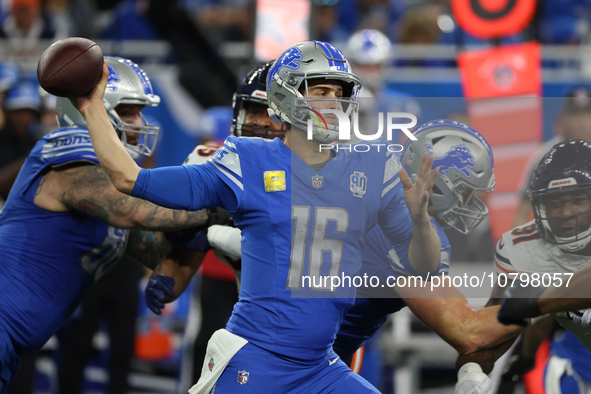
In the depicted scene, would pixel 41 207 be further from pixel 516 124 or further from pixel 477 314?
pixel 516 124

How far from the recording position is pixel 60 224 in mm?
3889

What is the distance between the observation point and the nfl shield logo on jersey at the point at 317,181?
3.19 m

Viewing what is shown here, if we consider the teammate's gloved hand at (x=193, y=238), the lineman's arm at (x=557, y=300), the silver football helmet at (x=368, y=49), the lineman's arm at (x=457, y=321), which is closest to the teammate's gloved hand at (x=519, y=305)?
the lineman's arm at (x=557, y=300)

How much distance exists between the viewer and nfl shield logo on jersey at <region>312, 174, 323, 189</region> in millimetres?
3186

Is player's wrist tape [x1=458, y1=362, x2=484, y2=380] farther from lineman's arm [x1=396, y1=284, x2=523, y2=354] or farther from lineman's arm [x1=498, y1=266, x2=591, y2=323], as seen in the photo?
lineman's arm [x1=498, y1=266, x2=591, y2=323]

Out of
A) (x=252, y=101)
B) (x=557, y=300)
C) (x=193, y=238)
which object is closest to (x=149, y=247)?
(x=193, y=238)

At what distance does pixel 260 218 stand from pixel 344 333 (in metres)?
0.91

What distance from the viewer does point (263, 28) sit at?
24.3 ft

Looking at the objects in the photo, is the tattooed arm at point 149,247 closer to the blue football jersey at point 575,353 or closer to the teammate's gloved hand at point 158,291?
the teammate's gloved hand at point 158,291

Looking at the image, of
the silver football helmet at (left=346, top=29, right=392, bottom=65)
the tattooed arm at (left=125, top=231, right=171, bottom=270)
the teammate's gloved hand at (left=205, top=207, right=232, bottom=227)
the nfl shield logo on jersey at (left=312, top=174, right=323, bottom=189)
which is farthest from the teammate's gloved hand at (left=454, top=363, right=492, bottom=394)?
the silver football helmet at (left=346, top=29, right=392, bottom=65)

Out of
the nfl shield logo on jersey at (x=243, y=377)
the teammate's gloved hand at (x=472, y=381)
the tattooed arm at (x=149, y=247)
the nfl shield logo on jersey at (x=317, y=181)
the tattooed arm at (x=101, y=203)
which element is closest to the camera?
the nfl shield logo on jersey at (x=243, y=377)

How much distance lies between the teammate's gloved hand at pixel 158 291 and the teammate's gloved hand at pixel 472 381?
4.47 feet

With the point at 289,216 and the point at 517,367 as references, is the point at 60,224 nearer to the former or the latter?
the point at 289,216

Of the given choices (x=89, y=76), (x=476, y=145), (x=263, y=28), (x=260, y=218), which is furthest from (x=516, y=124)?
(x=263, y=28)
